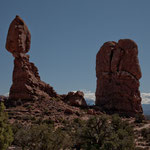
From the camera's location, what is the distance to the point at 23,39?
133 ft

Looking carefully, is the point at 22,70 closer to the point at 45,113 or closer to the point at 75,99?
the point at 45,113

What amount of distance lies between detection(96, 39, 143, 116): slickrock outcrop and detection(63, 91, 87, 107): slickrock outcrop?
4809mm

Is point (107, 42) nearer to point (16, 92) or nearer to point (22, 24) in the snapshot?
point (22, 24)

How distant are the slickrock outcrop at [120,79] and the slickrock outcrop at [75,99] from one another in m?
4.81

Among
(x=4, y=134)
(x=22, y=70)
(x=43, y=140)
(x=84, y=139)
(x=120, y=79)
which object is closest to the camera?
(x=4, y=134)

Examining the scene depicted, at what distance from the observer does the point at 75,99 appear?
44.9m

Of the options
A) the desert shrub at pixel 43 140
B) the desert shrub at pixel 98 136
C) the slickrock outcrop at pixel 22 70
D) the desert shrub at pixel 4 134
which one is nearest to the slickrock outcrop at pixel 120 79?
the slickrock outcrop at pixel 22 70

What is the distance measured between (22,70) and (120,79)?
21.2 metres

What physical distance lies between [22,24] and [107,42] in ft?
66.6

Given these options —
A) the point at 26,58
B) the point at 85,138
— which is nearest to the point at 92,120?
the point at 85,138

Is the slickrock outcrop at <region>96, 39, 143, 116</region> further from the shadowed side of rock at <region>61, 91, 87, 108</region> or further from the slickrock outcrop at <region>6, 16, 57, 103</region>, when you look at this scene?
the slickrock outcrop at <region>6, 16, 57, 103</region>

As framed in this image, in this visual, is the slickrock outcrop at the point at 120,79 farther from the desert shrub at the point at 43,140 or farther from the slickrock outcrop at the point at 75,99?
the desert shrub at the point at 43,140

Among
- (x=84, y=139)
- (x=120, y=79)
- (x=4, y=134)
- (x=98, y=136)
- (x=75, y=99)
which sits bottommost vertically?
(x=84, y=139)

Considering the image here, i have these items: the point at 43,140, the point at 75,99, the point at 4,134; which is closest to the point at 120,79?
the point at 75,99
